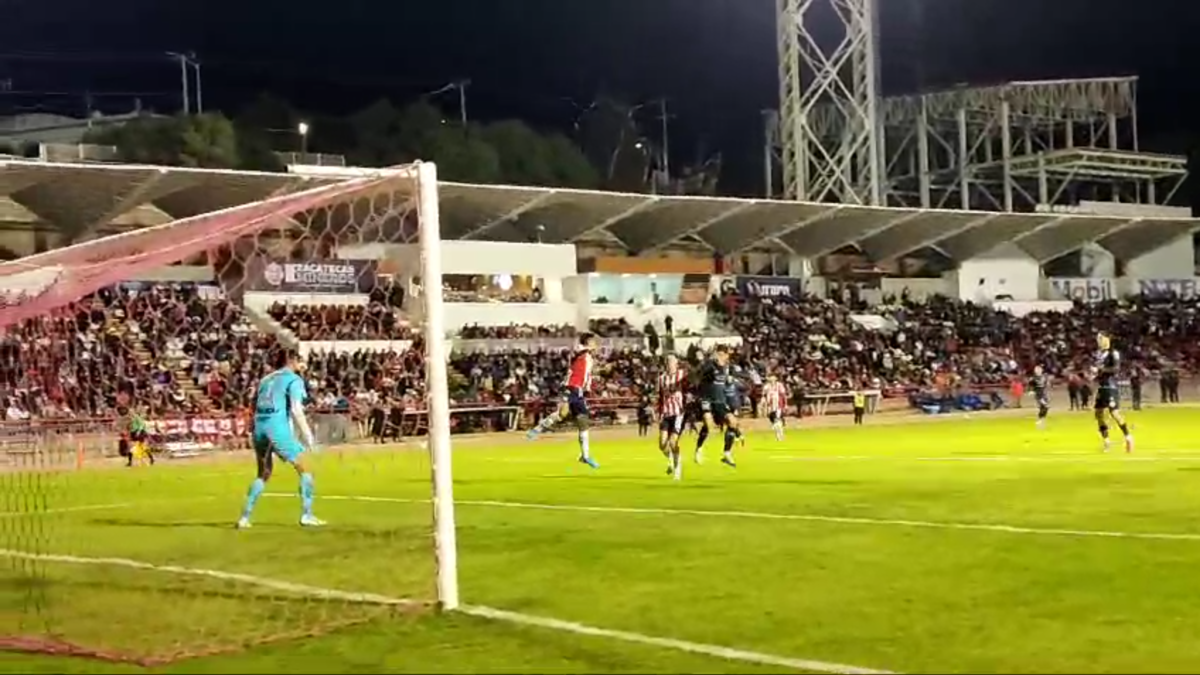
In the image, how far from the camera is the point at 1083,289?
244 feet

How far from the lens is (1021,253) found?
7319 cm

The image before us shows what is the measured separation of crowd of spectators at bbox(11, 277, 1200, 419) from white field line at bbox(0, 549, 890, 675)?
2728 millimetres

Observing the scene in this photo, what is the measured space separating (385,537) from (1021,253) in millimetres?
63858

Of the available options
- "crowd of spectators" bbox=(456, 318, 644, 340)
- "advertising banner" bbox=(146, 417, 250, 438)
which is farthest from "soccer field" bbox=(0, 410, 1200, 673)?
"crowd of spectators" bbox=(456, 318, 644, 340)

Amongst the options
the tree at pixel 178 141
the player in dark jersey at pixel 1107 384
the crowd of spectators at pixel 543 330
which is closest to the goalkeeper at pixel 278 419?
the player in dark jersey at pixel 1107 384

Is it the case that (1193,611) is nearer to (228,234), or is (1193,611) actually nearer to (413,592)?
(413,592)

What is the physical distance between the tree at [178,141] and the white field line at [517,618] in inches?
2366

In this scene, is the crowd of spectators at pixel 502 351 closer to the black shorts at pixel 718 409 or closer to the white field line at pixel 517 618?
the white field line at pixel 517 618

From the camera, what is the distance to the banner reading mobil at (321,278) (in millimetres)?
33281

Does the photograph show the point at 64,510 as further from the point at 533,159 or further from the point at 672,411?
the point at 533,159

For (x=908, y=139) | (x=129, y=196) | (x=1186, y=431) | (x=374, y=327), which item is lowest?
(x=1186, y=431)

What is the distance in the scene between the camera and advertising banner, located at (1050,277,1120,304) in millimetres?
73438

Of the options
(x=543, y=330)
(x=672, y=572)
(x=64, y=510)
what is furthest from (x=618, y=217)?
(x=672, y=572)

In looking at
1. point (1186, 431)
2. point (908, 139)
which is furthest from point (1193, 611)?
point (908, 139)
